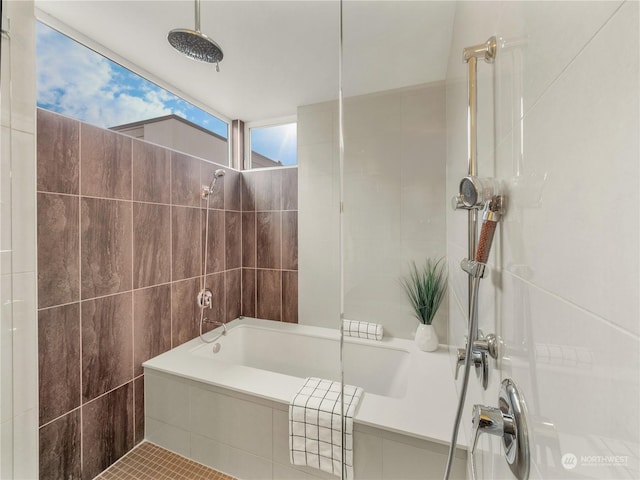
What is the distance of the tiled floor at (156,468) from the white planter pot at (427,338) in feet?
4.28

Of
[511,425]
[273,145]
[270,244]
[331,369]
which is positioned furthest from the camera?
[273,145]

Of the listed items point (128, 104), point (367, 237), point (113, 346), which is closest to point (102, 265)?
point (113, 346)

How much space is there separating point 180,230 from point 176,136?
2.41 ft

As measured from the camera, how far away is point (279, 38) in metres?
1.60

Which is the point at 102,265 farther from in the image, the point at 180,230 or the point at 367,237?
the point at 367,237

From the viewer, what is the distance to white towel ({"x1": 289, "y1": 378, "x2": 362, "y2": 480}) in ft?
4.06

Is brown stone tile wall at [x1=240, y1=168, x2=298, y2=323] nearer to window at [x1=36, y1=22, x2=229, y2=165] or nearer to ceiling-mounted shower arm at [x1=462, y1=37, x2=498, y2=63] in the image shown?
window at [x1=36, y1=22, x2=229, y2=165]

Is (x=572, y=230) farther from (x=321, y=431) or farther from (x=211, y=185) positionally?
(x=211, y=185)

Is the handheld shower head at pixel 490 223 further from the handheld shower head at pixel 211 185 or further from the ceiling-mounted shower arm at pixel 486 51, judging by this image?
the handheld shower head at pixel 211 185

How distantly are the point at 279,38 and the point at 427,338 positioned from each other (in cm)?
201

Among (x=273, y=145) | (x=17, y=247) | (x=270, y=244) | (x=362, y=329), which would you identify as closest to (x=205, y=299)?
(x=270, y=244)

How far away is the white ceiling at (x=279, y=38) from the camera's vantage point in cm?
138

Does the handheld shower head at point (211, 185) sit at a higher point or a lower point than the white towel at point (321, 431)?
higher

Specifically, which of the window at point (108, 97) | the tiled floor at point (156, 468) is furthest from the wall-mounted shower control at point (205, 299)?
the window at point (108, 97)
